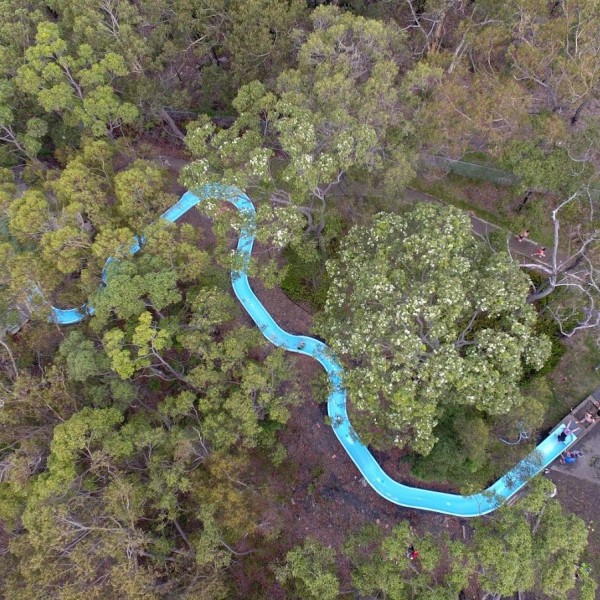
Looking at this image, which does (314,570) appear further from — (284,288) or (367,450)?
(284,288)

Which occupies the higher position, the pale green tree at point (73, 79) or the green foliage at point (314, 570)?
the pale green tree at point (73, 79)

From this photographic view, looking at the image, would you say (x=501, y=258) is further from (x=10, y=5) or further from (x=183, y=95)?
(x=10, y=5)

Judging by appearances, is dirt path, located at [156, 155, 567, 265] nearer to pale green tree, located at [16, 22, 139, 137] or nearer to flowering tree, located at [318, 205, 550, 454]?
flowering tree, located at [318, 205, 550, 454]

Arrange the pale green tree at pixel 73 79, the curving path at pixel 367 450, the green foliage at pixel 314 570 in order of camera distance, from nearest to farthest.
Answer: the green foliage at pixel 314 570, the curving path at pixel 367 450, the pale green tree at pixel 73 79

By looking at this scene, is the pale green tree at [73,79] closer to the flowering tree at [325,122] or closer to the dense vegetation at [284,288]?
the dense vegetation at [284,288]

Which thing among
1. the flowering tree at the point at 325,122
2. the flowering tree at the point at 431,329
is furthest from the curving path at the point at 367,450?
the flowering tree at the point at 431,329

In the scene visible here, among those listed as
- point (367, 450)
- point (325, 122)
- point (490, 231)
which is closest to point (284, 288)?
point (325, 122)

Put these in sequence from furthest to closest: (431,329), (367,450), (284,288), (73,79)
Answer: (284,288) → (73,79) → (367,450) → (431,329)

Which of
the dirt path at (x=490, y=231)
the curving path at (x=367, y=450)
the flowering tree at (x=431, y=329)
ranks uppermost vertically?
the flowering tree at (x=431, y=329)
